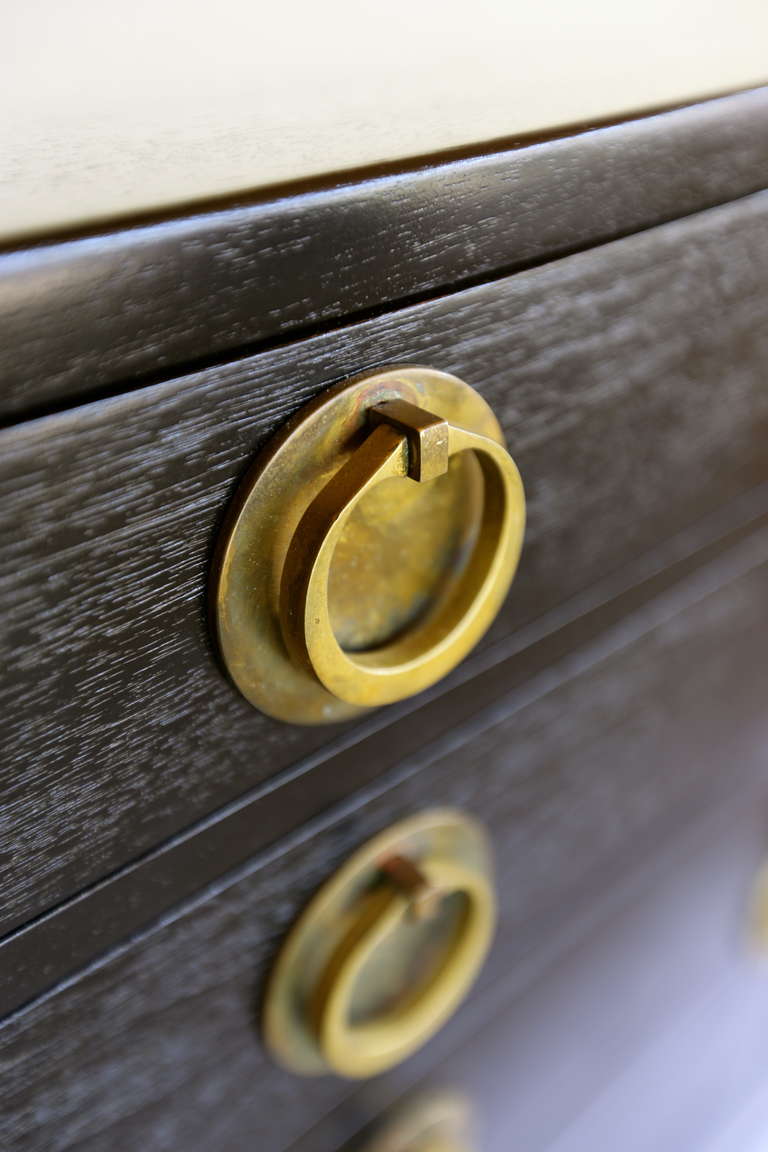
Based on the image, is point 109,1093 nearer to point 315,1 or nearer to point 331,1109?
point 331,1109

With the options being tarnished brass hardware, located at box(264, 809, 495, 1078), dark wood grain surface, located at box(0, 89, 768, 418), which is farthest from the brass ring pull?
dark wood grain surface, located at box(0, 89, 768, 418)

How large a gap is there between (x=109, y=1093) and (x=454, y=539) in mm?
189

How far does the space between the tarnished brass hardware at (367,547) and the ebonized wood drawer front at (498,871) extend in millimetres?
68

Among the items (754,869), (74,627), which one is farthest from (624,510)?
(754,869)

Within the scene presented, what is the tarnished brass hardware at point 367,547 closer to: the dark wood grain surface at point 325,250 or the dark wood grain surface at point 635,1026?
the dark wood grain surface at point 325,250

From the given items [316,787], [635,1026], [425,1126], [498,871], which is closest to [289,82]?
[316,787]

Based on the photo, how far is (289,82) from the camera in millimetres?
244

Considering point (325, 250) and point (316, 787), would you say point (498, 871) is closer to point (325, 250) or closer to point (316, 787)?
point (316, 787)

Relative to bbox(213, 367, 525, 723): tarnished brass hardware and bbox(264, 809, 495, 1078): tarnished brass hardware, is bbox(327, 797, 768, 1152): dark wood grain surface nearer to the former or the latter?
bbox(264, 809, 495, 1078): tarnished brass hardware

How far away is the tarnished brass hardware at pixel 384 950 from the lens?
0.31m

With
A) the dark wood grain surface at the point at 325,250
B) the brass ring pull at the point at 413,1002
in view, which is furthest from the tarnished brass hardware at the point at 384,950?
the dark wood grain surface at the point at 325,250

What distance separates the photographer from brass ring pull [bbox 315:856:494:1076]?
1.03ft

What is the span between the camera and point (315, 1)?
28 cm

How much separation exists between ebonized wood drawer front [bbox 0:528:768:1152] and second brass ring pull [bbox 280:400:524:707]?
0.07m
